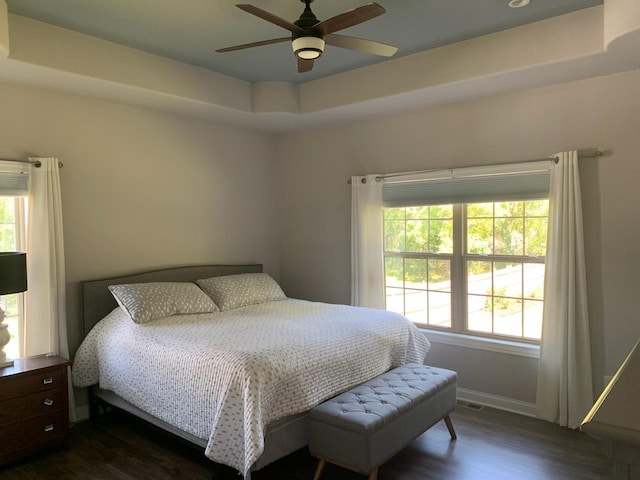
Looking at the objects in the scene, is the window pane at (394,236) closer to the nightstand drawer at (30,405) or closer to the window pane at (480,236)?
the window pane at (480,236)

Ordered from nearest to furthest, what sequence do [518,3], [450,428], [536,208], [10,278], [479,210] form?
[518,3] < [10,278] < [450,428] < [536,208] < [479,210]

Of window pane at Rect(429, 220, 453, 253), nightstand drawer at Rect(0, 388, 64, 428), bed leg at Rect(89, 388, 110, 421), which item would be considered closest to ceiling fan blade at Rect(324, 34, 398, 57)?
window pane at Rect(429, 220, 453, 253)

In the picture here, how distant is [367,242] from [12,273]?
276 cm

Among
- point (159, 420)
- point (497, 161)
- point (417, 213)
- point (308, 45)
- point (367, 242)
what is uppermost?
point (308, 45)

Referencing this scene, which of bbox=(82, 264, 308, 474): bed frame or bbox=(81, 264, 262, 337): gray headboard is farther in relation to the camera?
bbox=(81, 264, 262, 337): gray headboard

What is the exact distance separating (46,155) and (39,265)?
79 cm

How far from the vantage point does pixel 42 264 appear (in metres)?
3.34

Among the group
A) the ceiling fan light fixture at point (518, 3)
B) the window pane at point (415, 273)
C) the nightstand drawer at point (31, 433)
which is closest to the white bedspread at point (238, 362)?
the nightstand drawer at point (31, 433)

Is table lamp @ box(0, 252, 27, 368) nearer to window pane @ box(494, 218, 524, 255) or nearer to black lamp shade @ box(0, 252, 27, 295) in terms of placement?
black lamp shade @ box(0, 252, 27, 295)

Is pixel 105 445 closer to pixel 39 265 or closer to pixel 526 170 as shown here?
pixel 39 265

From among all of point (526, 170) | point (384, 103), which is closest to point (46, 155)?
point (384, 103)

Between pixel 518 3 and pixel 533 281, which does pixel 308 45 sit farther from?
pixel 533 281

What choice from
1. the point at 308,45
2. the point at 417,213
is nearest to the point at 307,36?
the point at 308,45

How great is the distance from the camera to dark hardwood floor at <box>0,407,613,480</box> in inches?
109
